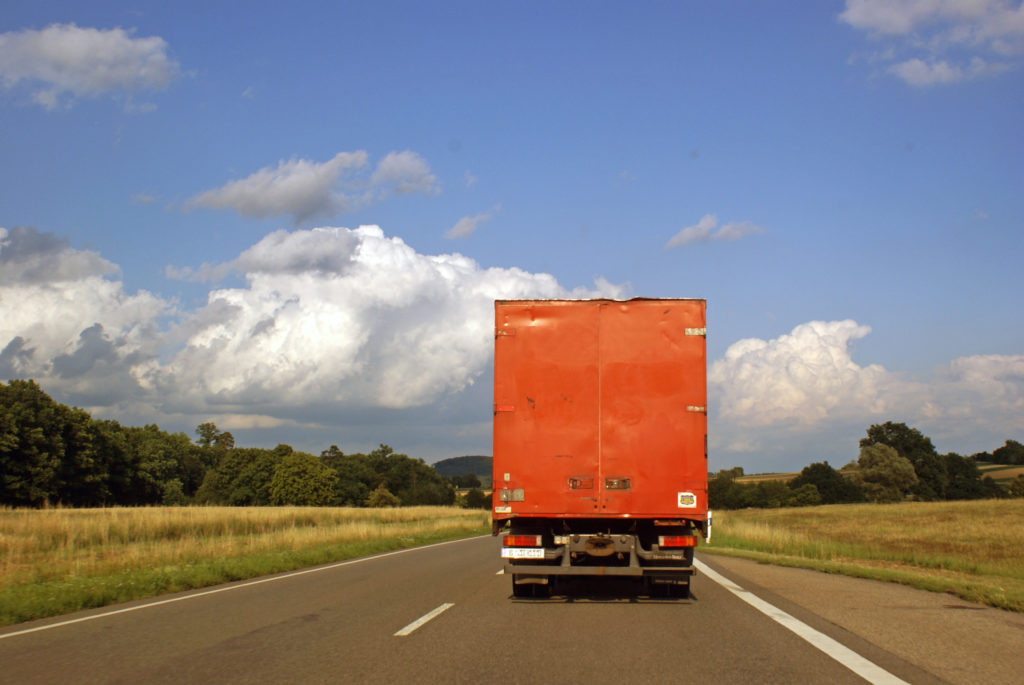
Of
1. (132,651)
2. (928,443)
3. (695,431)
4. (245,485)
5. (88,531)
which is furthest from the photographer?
(928,443)

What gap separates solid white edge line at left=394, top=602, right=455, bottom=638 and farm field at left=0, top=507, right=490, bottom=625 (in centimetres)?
515

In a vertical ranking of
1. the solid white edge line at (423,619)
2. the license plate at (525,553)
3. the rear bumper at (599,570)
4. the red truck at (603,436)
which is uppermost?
the red truck at (603,436)

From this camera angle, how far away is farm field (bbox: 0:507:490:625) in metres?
12.6

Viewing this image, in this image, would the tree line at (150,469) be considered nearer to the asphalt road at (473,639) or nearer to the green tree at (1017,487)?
the asphalt road at (473,639)

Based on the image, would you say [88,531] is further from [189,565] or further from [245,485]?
[245,485]

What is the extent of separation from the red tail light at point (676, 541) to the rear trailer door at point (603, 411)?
36 centimetres

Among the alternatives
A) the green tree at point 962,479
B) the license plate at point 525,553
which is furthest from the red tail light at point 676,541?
the green tree at point 962,479

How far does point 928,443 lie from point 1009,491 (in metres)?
17.0

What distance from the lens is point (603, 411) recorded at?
35.1 ft

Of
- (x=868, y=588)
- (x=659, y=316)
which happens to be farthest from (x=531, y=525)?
(x=868, y=588)

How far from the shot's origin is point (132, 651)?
306 inches

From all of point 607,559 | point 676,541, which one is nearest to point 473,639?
point 607,559

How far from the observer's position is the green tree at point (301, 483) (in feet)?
327

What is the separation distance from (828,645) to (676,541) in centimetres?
309
